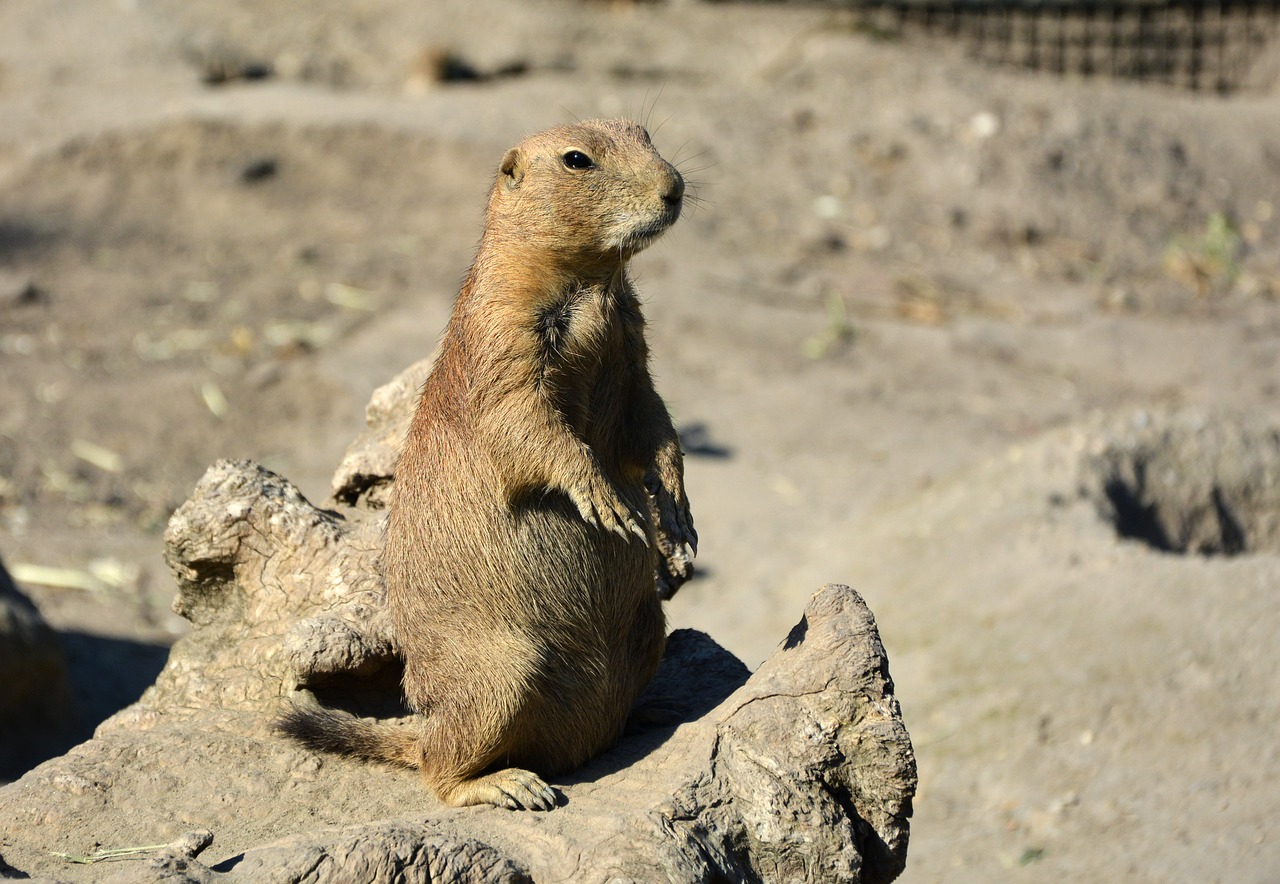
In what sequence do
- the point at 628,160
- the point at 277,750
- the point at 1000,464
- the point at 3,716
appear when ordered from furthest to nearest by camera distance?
1. the point at 1000,464
2. the point at 3,716
3. the point at 277,750
4. the point at 628,160

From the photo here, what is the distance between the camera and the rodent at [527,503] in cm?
424

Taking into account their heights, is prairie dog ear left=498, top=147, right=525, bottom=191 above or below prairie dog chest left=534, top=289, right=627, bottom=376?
above

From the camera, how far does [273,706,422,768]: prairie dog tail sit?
14.7ft

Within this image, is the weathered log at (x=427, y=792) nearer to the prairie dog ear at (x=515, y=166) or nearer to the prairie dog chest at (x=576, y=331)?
the prairie dog chest at (x=576, y=331)

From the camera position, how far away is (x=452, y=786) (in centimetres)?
434

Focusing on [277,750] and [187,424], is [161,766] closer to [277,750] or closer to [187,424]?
[277,750]

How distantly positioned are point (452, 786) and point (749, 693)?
38.7 inches

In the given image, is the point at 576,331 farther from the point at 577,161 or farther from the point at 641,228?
the point at 577,161

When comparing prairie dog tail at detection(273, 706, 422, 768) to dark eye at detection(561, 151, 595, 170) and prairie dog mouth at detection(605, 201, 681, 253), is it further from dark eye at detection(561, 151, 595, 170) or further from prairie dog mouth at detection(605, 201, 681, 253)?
dark eye at detection(561, 151, 595, 170)

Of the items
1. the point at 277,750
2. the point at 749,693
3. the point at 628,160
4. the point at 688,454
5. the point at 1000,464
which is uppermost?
the point at 628,160

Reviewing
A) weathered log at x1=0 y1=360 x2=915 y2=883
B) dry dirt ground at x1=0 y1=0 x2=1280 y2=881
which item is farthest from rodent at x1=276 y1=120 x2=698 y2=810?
dry dirt ground at x1=0 y1=0 x2=1280 y2=881

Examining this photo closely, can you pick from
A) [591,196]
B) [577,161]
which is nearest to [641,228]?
[591,196]

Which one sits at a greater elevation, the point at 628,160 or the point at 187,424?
the point at 628,160

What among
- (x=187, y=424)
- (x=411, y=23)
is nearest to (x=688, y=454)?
(x=187, y=424)
